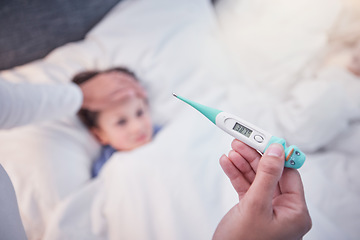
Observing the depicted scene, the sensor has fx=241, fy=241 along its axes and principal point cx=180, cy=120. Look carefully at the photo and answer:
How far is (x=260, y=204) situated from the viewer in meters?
0.36

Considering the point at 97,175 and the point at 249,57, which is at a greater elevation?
the point at 249,57

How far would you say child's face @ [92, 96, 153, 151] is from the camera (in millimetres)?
936

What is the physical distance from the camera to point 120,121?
0.95m

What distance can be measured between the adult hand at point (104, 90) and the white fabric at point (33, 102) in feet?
0.30

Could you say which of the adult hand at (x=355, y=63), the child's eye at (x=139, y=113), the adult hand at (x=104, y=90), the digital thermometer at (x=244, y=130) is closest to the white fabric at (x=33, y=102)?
the adult hand at (x=104, y=90)

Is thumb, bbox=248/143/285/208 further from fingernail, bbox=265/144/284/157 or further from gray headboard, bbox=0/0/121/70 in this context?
gray headboard, bbox=0/0/121/70

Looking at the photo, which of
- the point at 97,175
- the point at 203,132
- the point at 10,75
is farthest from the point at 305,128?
the point at 10,75

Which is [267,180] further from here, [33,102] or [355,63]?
[355,63]

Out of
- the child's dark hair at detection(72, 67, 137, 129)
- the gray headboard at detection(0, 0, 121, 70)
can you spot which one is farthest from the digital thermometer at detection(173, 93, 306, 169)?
the gray headboard at detection(0, 0, 121, 70)

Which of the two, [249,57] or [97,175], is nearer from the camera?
[97,175]

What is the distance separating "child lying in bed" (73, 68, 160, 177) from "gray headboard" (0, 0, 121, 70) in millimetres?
190

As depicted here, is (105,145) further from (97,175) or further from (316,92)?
(316,92)

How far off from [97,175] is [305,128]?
738mm

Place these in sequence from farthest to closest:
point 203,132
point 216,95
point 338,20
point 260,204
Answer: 1. point 338,20
2. point 216,95
3. point 203,132
4. point 260,204
